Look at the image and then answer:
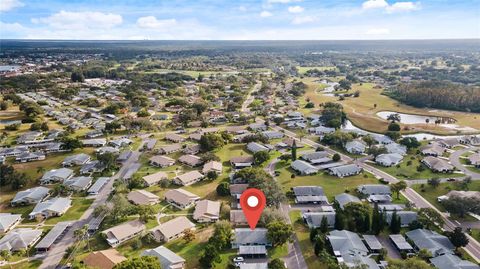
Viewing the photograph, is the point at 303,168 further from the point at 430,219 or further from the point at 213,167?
the point at 430,219

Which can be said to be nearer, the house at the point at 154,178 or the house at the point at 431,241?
the house at the point at 431,241

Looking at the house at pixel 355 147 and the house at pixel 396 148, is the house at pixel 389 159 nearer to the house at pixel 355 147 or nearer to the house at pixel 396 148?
the house at pixel 396 148

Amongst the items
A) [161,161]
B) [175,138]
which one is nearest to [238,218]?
[161,161]

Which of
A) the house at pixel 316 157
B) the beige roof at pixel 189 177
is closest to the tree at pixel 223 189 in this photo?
the beige roof at pixel 189 177

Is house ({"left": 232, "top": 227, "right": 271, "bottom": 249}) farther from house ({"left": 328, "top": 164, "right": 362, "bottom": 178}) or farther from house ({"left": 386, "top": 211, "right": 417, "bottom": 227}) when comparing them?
house ({"left": 328, "top": 164, "right": 362, "bottom": 178})

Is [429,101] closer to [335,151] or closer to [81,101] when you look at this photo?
[335,151]

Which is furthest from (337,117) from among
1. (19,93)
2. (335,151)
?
(19,93)

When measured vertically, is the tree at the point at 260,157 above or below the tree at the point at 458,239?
above
